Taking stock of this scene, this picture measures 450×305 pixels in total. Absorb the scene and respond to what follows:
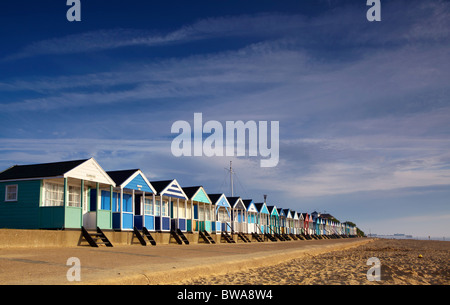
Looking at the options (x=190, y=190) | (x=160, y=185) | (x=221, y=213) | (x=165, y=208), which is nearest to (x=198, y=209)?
(x=190, y=190)

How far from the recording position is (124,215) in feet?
78.6

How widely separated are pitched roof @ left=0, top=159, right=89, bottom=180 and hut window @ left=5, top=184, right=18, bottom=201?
16.6 inches

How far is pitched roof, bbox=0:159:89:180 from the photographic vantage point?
66.3 feet

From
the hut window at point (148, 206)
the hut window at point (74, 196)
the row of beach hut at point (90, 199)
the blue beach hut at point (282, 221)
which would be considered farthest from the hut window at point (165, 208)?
the blue beach hut at point (282, 221)

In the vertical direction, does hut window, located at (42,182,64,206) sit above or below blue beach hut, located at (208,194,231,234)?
above

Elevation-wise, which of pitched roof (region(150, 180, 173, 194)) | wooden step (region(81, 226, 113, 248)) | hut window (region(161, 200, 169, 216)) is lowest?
wooden step (region(81, 226, 113, 248))

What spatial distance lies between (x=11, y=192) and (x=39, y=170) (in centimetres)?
159

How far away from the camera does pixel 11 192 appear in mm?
20703

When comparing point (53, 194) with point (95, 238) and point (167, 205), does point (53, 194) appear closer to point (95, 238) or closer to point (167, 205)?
point (95, 238)

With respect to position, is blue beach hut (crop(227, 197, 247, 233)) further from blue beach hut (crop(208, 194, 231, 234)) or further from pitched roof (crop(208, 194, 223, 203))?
pitched roof (crop(208, 194, 223, 203))

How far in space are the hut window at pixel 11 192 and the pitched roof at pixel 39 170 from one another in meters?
0.42

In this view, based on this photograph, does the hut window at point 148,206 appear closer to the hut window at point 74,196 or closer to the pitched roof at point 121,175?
the pitched roof at point 121,175

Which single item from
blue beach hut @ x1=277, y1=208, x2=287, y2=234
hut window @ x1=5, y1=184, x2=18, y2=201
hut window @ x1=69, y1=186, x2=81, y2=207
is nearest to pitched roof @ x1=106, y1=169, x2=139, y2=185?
hut window @ x1=69, y1=186, x2=81, y2=207

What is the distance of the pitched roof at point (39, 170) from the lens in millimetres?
20203
